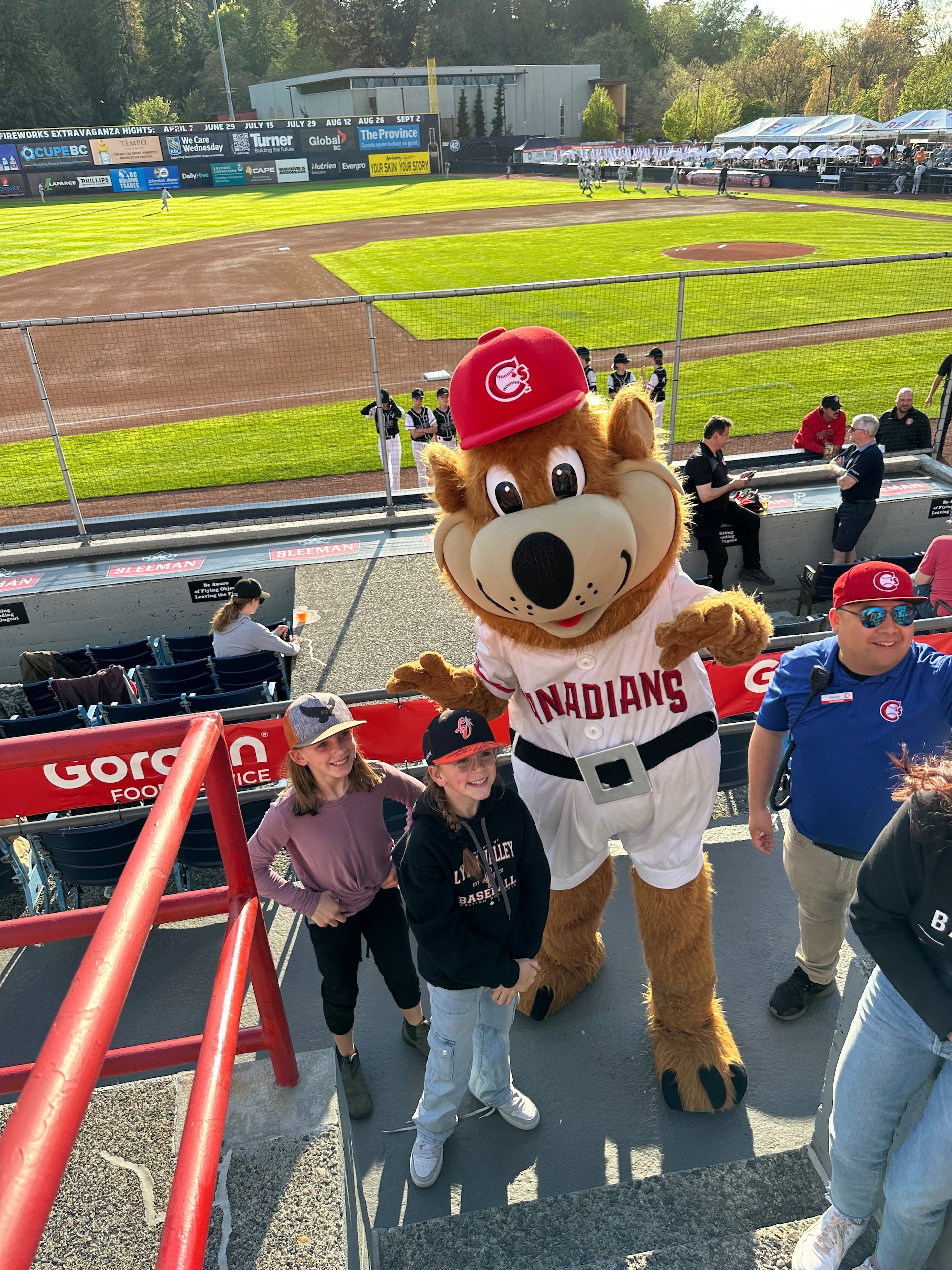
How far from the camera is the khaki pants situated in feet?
11.0

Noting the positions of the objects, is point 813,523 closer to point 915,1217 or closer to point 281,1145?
point 915,1217

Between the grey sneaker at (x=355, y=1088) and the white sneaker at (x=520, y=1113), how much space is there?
515 millimetres

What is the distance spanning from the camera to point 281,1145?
2309 millimetres

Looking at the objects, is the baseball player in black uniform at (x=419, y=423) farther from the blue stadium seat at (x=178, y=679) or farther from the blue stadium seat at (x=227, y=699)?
the blue stadium seat at (x=227, y=699)

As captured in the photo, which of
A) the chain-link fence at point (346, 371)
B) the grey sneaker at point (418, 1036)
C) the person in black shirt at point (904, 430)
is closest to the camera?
the grey sneaker at point (418, 1036)

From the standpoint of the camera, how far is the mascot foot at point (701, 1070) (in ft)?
10.4

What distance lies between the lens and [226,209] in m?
42.3

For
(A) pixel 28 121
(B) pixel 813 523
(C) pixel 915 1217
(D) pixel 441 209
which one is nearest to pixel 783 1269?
(C) pixel 915 1217

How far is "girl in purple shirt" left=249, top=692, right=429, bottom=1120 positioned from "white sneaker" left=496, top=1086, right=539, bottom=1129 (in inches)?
21.1

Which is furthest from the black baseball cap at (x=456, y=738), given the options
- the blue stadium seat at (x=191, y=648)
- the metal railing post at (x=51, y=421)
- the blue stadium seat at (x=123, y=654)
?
the metal railing post at (x=51, y=421)

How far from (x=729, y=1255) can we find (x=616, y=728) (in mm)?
1665

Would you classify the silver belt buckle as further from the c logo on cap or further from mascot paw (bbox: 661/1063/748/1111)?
the c logo on cap

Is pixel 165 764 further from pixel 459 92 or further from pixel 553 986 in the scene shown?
pixel 459 92

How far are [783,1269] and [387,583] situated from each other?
6157 millimetres
